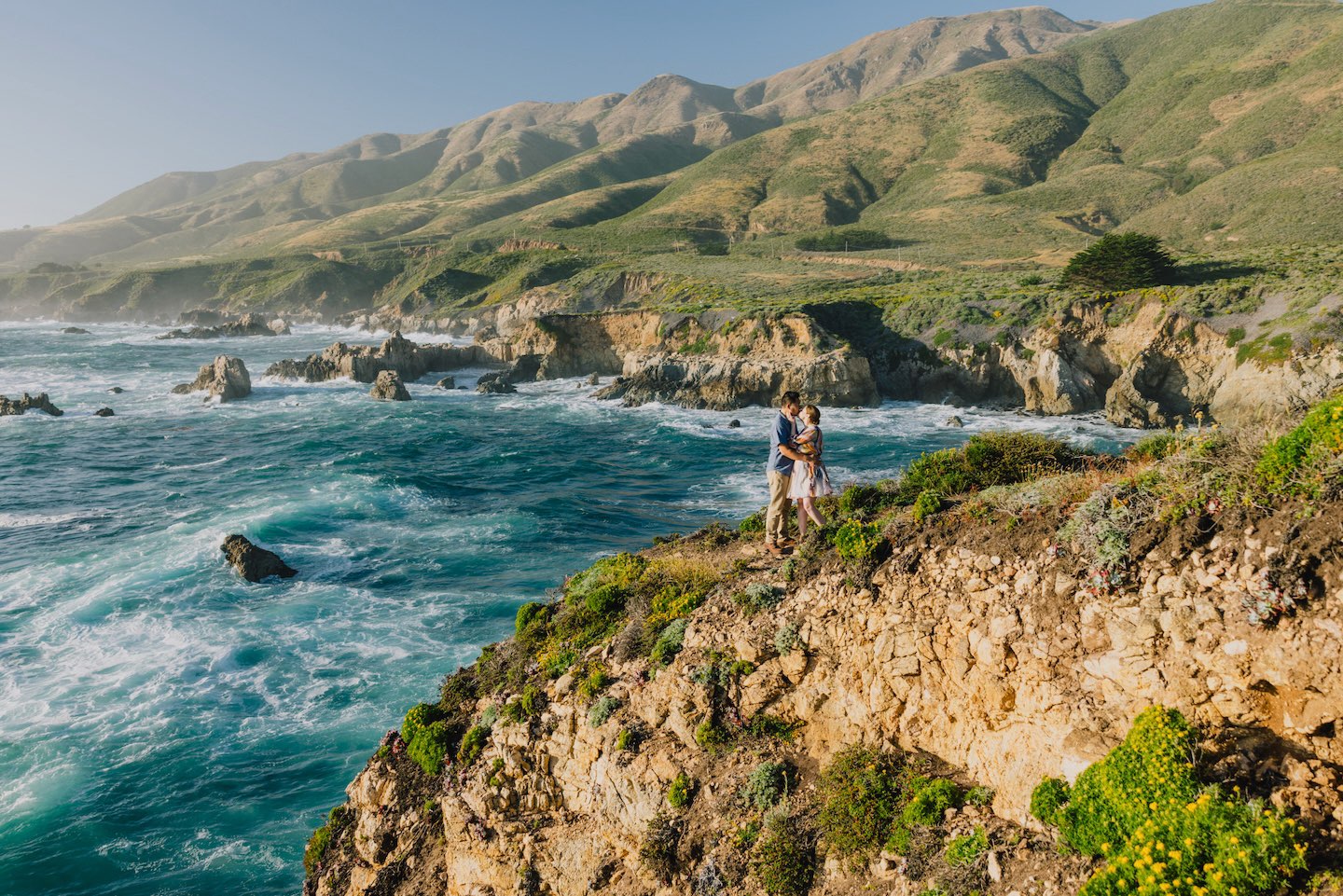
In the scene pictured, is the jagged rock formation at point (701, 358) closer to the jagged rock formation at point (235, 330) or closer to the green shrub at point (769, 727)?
the green shrub at point (769, 727)

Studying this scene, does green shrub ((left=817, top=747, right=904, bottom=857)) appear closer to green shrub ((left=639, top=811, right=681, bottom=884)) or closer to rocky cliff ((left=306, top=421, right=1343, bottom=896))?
rocky cliff ((left=306, top=421, right=1343, bottom=896))

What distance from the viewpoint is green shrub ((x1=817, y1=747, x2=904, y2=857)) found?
810cm

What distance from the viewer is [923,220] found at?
118m

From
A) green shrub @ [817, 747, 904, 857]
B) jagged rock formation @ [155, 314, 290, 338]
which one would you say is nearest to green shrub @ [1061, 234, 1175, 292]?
green shrub @ [817, 747, 904, 857]

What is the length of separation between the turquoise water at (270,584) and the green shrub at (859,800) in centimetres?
1199

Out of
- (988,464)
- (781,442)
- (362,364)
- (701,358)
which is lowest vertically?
(988,464)

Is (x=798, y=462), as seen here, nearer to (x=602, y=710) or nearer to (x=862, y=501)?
(x=862, y=501)

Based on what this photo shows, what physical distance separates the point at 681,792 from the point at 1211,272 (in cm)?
6316

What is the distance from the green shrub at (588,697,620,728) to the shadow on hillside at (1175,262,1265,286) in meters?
57.9

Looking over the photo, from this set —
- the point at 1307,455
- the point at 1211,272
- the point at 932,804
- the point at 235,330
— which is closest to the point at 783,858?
the point at 932,804

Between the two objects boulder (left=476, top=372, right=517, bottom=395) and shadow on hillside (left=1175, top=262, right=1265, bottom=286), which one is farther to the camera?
boulder (left=476, top=372, right=517, bottom=395)

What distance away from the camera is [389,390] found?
5844cm

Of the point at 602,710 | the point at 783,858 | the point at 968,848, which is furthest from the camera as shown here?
the point at 602,710

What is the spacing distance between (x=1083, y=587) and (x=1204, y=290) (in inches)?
2021
